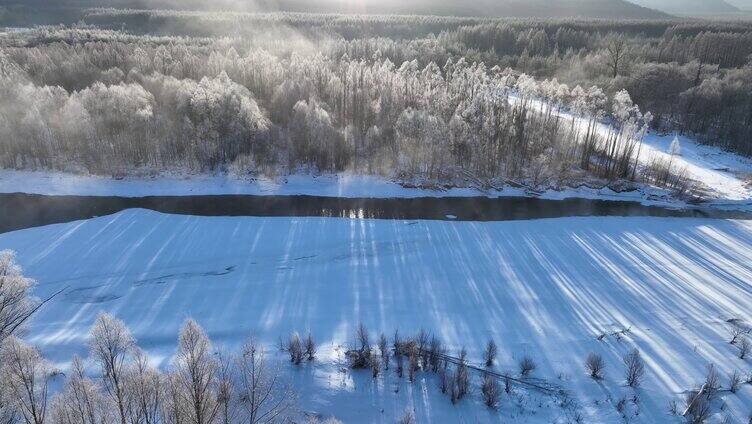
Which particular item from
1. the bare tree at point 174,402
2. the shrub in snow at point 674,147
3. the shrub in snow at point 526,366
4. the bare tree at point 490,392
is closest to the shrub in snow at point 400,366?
the bare tree at point 490,392

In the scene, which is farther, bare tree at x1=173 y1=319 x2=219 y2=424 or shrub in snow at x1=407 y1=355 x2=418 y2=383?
shrub in snow at x1=407 y1=355 x2=418 y2=383

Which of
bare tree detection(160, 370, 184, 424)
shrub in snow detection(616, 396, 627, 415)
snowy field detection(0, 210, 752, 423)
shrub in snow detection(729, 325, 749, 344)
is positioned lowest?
snowy field detection(0, 210, 752, 423)

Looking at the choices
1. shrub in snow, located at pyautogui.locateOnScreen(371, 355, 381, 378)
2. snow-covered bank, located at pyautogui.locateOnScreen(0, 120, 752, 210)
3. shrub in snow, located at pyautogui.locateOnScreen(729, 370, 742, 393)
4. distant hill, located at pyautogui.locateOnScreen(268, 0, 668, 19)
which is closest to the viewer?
shrub in snow, located at pyautogui.locateOnScreen(729, 370, 742, 393)

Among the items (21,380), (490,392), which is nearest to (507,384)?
(490,392)

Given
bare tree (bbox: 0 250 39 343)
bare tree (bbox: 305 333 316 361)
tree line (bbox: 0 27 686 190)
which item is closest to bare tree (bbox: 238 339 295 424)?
bare tree (bbox: 305 333 316 361)

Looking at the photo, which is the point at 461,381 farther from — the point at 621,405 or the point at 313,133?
the point at 313,133

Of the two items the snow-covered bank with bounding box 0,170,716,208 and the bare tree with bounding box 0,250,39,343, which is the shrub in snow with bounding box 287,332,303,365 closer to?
the bare tree with bounding box 0,250,39,343

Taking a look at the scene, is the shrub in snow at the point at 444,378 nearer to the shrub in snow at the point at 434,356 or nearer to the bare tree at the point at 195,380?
the shrub in snow at the point at 434,356
